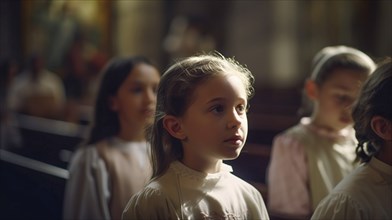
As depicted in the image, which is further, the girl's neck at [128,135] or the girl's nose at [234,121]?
the girl's neck at [128,135]

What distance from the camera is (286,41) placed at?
1082cm

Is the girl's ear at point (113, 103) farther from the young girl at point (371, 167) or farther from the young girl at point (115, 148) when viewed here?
the young girl at point (371, 167)

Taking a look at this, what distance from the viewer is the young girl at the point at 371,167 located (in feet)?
6.27

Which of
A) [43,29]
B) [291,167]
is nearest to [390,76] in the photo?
[291,167]

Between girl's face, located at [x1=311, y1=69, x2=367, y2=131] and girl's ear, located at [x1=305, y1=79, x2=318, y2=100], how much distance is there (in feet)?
0.05

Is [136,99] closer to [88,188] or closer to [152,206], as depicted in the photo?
[88,188]

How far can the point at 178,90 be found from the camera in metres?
1.91

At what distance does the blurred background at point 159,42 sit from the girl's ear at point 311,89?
3.11 metres

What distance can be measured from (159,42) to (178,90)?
414 inches

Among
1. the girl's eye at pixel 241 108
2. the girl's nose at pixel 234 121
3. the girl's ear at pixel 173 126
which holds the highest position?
the girl's eye at pixel 241 108

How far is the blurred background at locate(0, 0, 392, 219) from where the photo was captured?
263 inches

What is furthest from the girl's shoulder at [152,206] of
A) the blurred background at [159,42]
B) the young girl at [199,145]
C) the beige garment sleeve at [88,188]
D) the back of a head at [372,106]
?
the blurred background at [159,42]

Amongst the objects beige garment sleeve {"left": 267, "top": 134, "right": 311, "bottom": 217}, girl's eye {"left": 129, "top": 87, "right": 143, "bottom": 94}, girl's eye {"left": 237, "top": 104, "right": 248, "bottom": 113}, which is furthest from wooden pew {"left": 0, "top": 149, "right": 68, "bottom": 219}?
girl's eye {"left": 237, "top": 104, "right": 248, "bottom": 113}

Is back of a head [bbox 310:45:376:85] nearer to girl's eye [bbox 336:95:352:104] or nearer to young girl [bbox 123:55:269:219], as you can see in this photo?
girl's eye [bbox 336:95:352:104]
